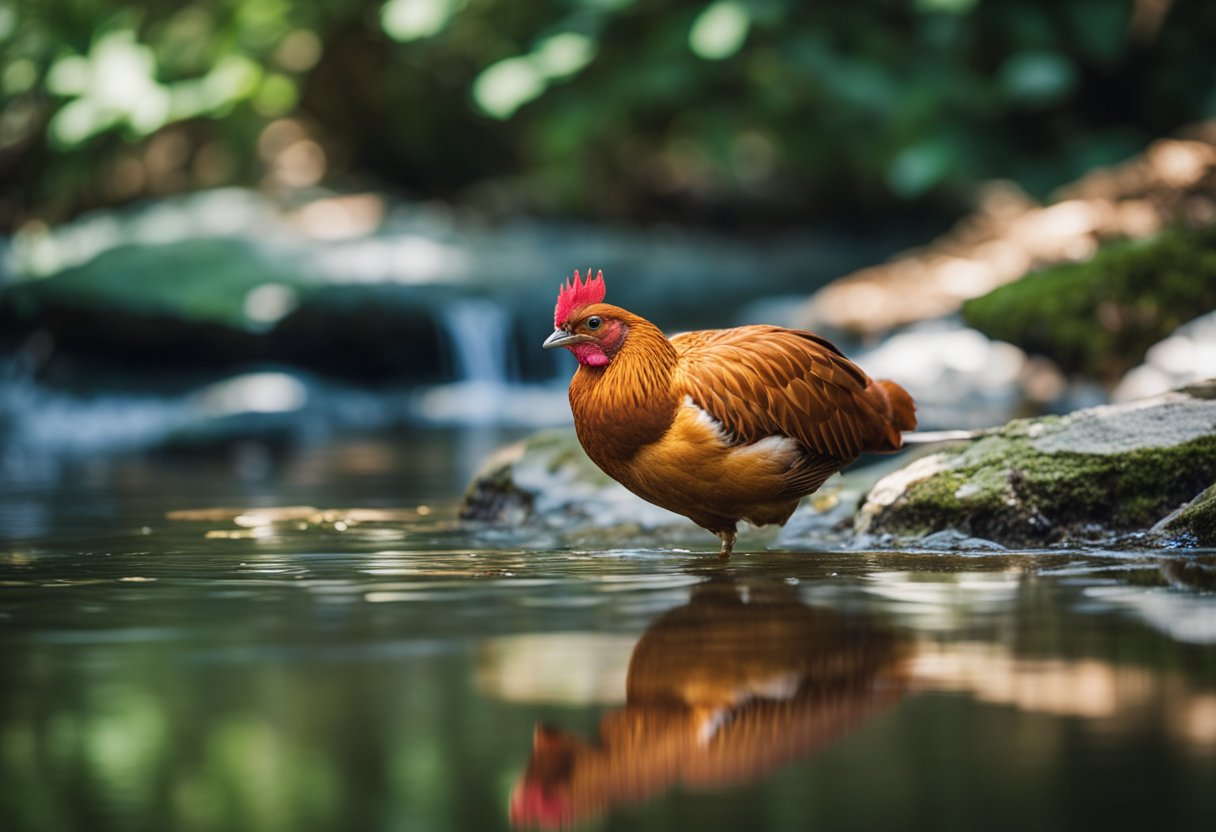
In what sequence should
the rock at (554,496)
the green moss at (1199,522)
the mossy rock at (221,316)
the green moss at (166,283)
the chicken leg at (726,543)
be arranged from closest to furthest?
the green moss at (1199,522) → the chicken leg at (726,543) → the rock at (554,496) → the green moss at (166,283) → the mossy rock at (221,316)

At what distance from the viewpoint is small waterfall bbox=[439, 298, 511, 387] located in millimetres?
18484

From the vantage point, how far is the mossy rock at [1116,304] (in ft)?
39.3

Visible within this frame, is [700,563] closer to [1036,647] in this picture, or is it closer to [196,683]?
[1036,647]

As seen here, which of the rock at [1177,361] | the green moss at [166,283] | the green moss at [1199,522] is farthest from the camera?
the green moss at [166,283]

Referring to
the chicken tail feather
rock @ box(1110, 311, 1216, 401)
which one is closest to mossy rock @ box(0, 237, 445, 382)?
rock @ box(1110, 311, 1216, 401)

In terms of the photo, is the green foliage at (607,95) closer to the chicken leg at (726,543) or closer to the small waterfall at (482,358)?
the small waterfall at (482,358)

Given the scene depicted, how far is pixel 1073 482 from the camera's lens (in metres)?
7.03

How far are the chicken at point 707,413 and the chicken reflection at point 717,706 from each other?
110 centimetres

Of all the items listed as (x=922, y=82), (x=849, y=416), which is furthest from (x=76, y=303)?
(x=849, y=416)

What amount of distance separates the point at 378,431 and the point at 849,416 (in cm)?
868

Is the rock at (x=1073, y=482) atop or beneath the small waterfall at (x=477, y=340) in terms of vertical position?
beneath

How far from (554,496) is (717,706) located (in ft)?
14.5

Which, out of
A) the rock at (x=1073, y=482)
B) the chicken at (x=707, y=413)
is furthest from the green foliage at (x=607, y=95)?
the chicken at (x=707, y=413)

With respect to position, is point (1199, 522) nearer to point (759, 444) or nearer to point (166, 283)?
point (759, 444)
